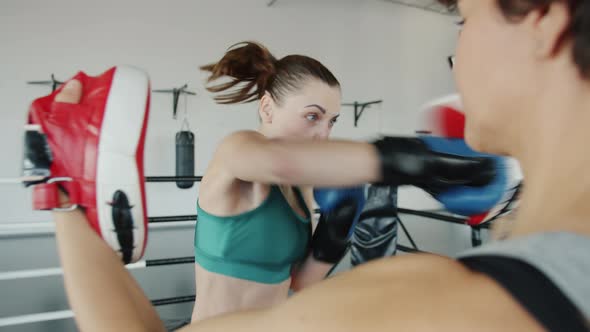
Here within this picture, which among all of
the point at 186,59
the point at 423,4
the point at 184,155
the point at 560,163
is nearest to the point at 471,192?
the point at 560,163

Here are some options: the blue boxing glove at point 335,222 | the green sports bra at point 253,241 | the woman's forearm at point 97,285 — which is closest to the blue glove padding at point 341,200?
the blue boxing glove at point 335,222

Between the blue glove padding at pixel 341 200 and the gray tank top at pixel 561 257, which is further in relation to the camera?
the blue glove padding at pixel 341 200

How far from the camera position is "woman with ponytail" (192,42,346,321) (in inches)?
47.8

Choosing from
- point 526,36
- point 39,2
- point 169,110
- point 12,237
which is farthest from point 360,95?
point 526,36

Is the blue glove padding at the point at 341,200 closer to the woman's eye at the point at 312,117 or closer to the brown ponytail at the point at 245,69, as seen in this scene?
the woman's eye at the point at 312,117

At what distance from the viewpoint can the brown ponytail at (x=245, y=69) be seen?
1390 millimetres

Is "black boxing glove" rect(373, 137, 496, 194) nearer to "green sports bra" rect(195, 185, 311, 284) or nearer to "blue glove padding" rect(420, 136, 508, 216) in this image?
"blue glove padding" rect(420, 136, 508, 216)

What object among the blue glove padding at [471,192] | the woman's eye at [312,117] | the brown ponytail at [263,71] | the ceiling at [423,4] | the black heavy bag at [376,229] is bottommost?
the black heavy bag at [376,229]

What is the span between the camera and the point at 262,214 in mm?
1231

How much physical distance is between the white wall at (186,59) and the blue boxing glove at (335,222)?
2.08 m

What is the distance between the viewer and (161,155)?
14.7 ft

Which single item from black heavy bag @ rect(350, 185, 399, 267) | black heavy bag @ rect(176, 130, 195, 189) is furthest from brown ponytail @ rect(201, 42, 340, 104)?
black heavy bag @ rect(176, 130, 195, 189)

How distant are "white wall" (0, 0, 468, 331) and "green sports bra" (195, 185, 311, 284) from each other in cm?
204

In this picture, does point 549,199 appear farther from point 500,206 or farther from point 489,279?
point 500,206
